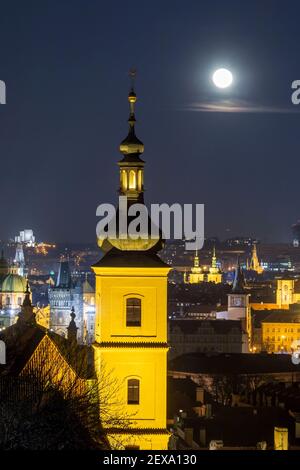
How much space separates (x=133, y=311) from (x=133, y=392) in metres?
1.67

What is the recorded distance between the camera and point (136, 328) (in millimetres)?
31516

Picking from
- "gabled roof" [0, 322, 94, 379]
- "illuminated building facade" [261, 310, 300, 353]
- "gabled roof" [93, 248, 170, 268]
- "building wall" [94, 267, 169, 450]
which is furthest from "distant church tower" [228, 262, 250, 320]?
"gabled roof" [93, 248, 170, 268]

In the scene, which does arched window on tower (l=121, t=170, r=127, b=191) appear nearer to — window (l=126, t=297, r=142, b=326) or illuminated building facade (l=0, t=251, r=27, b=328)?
window (l=126, t=297, r=142, b=326)

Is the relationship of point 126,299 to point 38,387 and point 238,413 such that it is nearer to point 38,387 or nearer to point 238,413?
point 38,387

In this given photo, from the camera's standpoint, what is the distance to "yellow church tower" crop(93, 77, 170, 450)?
31297 millimetres

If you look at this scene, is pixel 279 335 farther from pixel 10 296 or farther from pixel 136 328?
pixel 136 328

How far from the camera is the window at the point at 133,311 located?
31391 millimetres

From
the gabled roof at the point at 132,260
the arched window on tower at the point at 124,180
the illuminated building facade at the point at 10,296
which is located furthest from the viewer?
the illuminated building facade at the point at 10,296

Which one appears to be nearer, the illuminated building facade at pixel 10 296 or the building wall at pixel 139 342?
the building wall at pixel 139 342

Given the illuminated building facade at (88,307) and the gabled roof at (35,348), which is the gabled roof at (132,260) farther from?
the illuminated building facade at (88,307)

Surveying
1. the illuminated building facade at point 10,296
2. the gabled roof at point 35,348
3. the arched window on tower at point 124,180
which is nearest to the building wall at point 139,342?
the gabled roof at point 35,348

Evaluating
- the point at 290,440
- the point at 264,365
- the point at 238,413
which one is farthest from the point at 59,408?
the point at 264,365

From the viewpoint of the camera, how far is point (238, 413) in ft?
141

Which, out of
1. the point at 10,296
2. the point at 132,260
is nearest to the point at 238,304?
the point at 10,296
